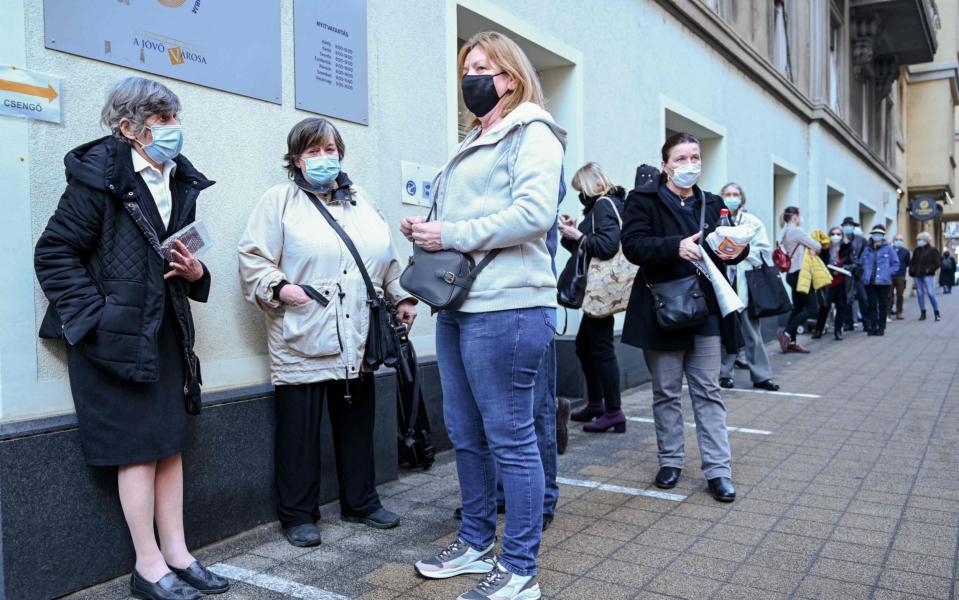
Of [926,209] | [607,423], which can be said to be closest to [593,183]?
[607,423]

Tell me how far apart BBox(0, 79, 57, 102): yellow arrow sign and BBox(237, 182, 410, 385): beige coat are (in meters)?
0.93

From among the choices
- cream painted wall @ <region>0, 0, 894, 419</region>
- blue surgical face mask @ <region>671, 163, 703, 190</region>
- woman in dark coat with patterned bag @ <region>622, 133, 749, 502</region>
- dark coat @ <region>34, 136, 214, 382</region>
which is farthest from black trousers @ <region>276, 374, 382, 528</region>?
blue surgical face mask @ <region>671, 163, 703, 190</region>

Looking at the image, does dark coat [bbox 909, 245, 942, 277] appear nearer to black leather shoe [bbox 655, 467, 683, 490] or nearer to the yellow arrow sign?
black leather shoe [bbox 655, 467, 683, 490]

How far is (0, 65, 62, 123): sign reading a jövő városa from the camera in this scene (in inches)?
113

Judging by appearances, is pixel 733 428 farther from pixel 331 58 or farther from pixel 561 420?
pixel 331 58

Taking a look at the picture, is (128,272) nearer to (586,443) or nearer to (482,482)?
(482,482)

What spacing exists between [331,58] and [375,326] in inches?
63.8

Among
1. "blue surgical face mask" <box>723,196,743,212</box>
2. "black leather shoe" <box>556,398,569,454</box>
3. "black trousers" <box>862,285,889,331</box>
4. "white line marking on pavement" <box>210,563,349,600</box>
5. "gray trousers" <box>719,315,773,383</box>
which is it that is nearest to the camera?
"white line marking on pavement" <box>210,563,349,600</box>

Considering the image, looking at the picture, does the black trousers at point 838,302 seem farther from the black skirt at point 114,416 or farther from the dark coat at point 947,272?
the dark coat at point 947,272

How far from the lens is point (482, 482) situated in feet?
10.3

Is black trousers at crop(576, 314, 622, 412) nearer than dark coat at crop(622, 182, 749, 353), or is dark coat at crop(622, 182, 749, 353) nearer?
dark coat at crop(622, 182, 749, 353)

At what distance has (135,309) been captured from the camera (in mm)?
2840

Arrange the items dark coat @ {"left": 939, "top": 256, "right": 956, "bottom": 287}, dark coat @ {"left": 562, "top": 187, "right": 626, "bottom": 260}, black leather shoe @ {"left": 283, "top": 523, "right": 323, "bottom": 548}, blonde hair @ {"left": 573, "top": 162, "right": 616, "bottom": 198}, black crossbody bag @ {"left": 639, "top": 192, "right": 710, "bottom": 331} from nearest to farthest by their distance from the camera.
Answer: black leather shoe @ {"left": 283, "top": 523, "right": 323, "bottom": 548} < black crossbody bag @ {"left": 639, "top": 192, "right": 710, "bottom": 331} < dark coat @ {"left": 562, "top": 187, "right": 626, "bottom": 260} < blonde hair @ {"left": 573, "top": 162, "right": 616, "bottom": 198} < dark coat @ {"left": 939, "top": 256, "right": 956, "bottom": 287}

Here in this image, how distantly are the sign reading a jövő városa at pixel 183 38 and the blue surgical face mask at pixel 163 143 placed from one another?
55 centimetres
